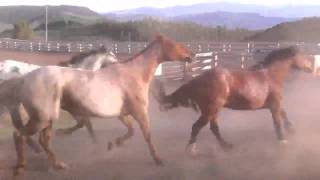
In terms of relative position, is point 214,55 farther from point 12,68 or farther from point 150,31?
point 150,31

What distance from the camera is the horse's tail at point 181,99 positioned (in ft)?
32.1

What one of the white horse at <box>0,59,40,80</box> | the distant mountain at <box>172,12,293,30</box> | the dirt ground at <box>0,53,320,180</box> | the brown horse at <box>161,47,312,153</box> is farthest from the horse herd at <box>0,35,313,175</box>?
the distant mountain at <box>172,12,293,30</box>

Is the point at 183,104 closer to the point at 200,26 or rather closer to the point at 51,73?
the point at 51,73

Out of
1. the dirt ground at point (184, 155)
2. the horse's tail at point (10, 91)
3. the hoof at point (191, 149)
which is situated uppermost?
the horse's tail at point (10, 91)

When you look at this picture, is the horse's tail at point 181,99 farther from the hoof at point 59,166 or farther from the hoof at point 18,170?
the hoof at point 18,170

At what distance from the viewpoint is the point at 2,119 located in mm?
13516

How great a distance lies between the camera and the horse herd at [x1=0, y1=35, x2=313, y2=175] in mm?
8148

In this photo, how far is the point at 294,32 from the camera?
5634 centimetres

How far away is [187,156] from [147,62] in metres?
1.55

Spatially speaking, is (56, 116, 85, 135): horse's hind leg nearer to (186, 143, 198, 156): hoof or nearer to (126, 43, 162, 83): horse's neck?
(126, 43, 162, 83): horse's neck

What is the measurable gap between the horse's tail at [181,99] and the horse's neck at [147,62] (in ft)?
2.28

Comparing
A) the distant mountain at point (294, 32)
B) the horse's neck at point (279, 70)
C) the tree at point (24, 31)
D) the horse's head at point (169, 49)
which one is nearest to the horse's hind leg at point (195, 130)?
the horse's head at point (169, 49)

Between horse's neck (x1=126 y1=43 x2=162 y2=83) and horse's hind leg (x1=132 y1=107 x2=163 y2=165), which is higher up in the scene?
horse's neck (x1=126 y1=43 x2=162 y2=83)

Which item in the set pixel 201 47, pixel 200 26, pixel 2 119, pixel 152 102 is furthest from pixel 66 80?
pixel 200 26
